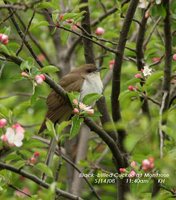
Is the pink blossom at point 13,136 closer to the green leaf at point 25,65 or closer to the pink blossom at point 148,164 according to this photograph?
the green leaf at point 25,65

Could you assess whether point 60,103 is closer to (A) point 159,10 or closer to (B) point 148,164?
(A) point 159,10

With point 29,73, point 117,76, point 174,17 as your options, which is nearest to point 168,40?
point 174,17

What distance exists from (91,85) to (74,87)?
191 millimetres

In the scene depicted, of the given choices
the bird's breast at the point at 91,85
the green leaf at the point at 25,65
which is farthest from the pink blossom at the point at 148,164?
the bird's breast at the point at 91,85

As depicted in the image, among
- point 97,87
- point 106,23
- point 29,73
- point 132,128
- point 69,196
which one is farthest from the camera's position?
point 106,23

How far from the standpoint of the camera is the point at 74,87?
6094 mm

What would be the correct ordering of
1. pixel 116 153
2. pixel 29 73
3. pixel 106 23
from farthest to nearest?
pixel 106 23 → pixel 116 153 → pixel 29 73

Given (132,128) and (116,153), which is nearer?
(132,128)

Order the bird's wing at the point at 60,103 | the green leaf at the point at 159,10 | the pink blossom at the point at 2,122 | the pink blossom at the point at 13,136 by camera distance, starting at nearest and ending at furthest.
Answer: the pink blossom at the point at 13,136 < the pink blossom at the point at 2,122 < the green leaf at the point at 159,10 < the bird's wing at the point at 60,103

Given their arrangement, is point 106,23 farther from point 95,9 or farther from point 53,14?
point 53,14

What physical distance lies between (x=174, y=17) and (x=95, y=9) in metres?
2.68

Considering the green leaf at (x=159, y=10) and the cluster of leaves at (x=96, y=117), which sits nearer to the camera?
the cluster of leaves at (x=96, y=117)

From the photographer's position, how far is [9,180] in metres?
4.50

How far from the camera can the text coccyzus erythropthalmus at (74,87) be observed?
5.94 m
